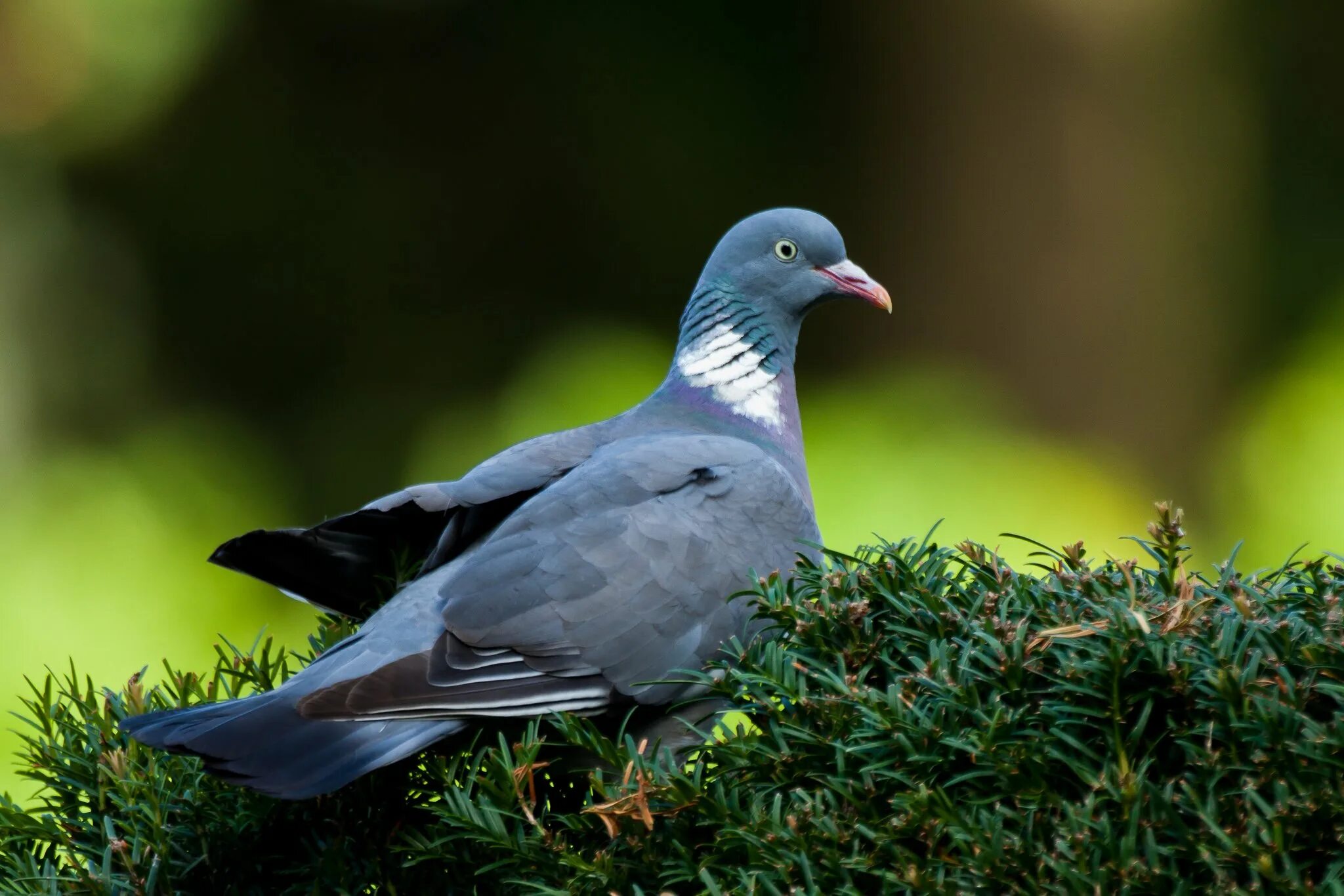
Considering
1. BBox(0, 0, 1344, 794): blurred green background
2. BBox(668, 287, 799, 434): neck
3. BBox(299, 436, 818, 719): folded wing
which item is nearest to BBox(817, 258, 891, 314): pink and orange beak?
BBox(668, 287, 799, 434): neck

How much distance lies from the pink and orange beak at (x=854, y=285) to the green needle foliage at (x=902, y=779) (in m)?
1.53

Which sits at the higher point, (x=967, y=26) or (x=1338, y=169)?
(x=967, y=26)

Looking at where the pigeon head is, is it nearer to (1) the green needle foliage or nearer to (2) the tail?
(1) the green needle foliage

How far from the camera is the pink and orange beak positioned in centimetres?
366

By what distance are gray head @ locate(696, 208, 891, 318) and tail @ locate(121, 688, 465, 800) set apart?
1667 millimetres

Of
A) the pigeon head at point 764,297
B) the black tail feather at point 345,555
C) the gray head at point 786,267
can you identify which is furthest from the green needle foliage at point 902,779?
the gray head at point 786,267

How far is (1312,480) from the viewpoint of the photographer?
6.14 metres

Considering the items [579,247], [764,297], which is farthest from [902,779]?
[579,247]

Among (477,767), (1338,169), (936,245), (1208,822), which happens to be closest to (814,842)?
(1208,822)

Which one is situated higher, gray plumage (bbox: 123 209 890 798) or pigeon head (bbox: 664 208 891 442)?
pigeon head (bbox: 664 208 891 442)

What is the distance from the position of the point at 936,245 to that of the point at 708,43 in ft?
5.97

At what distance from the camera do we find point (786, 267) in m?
3.65

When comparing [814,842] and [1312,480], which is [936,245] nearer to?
[1312,480]

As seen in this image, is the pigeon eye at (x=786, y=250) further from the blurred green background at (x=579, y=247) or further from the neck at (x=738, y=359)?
the blurred green background at (x=579, y=247)
